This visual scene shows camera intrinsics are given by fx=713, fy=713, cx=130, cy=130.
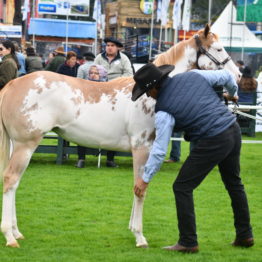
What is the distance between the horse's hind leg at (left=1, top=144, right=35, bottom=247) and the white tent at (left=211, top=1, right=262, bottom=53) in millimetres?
25011

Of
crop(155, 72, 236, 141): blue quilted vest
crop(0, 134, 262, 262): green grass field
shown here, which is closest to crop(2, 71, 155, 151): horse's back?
crop(155, 72, 236, 141): blue quilted vest

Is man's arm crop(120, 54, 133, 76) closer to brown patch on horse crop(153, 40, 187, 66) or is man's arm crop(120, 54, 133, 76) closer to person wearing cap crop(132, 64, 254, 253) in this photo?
brown patch on horse crop(153, 40, 187, 66)

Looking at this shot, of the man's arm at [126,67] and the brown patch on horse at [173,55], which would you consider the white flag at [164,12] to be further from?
the brown patch on horse at [173,55]

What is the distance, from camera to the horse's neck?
7.75 metres

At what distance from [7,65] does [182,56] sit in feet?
16.4

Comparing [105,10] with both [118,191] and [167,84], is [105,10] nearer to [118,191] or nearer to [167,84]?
[118,191]

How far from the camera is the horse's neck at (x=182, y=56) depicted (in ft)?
25.4

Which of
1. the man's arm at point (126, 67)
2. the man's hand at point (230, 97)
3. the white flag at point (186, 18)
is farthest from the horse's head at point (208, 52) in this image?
the white flag at point (186, 18)

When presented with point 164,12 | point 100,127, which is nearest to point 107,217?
point 100,127

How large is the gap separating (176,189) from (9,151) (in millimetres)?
1903

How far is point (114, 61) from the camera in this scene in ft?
41.5

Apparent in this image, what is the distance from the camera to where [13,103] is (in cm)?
721

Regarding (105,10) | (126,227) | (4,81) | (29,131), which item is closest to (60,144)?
(4,81)

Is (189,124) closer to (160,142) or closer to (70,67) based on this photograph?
(160,142)
